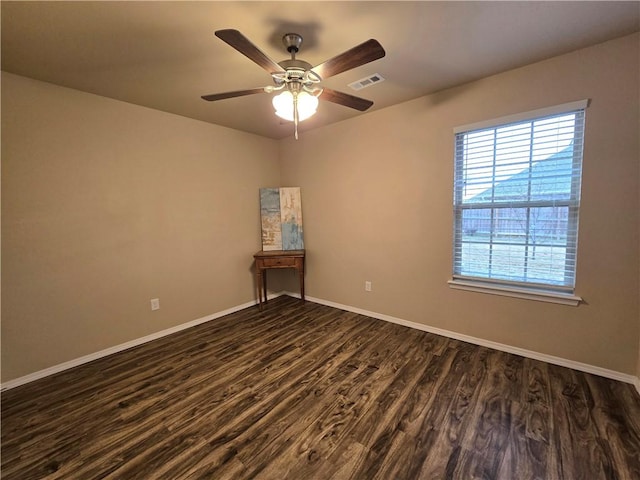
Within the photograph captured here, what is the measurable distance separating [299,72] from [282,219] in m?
2.52

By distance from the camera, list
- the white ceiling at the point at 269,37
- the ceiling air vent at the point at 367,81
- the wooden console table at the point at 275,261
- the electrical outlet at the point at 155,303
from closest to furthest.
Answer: the white ceiling at the point at 269,37, the ceiling air vent at the point at 367,81, the electrical outlet at the point at 155,303, the wooden console table at the point at 275,261

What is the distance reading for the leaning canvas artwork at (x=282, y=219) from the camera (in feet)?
13.2

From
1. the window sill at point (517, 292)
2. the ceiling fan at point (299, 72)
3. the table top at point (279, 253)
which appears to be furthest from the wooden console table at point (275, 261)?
the ceiling fan at point (299, 72)

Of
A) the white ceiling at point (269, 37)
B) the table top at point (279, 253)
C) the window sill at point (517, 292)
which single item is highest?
the white ceiling at point (269, 37)

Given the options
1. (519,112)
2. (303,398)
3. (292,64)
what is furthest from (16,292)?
(519,112)

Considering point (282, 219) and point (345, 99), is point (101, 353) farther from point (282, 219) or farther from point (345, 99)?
point (345, 99)

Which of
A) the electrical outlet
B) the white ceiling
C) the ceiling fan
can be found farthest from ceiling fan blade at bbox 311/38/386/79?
the electrical outlet

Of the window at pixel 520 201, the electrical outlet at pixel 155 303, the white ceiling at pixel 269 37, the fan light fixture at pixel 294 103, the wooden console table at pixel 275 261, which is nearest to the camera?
the white ceiling at pixel 269 37

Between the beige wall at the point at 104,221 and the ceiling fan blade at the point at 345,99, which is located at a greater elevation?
the ceiling fan blade at the point at 345,99

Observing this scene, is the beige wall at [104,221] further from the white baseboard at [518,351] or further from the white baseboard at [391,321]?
the white baseboard at [518,351]

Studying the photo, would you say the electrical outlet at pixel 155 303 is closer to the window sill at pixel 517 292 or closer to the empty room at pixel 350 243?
the empty room at pixel 350 243

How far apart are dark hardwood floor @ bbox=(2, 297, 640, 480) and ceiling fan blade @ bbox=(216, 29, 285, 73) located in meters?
2.17

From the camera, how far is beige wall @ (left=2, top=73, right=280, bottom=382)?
218cm

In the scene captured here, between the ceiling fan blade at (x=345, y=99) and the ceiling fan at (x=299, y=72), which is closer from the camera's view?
the ceiling fan at (x=299, y=72)
